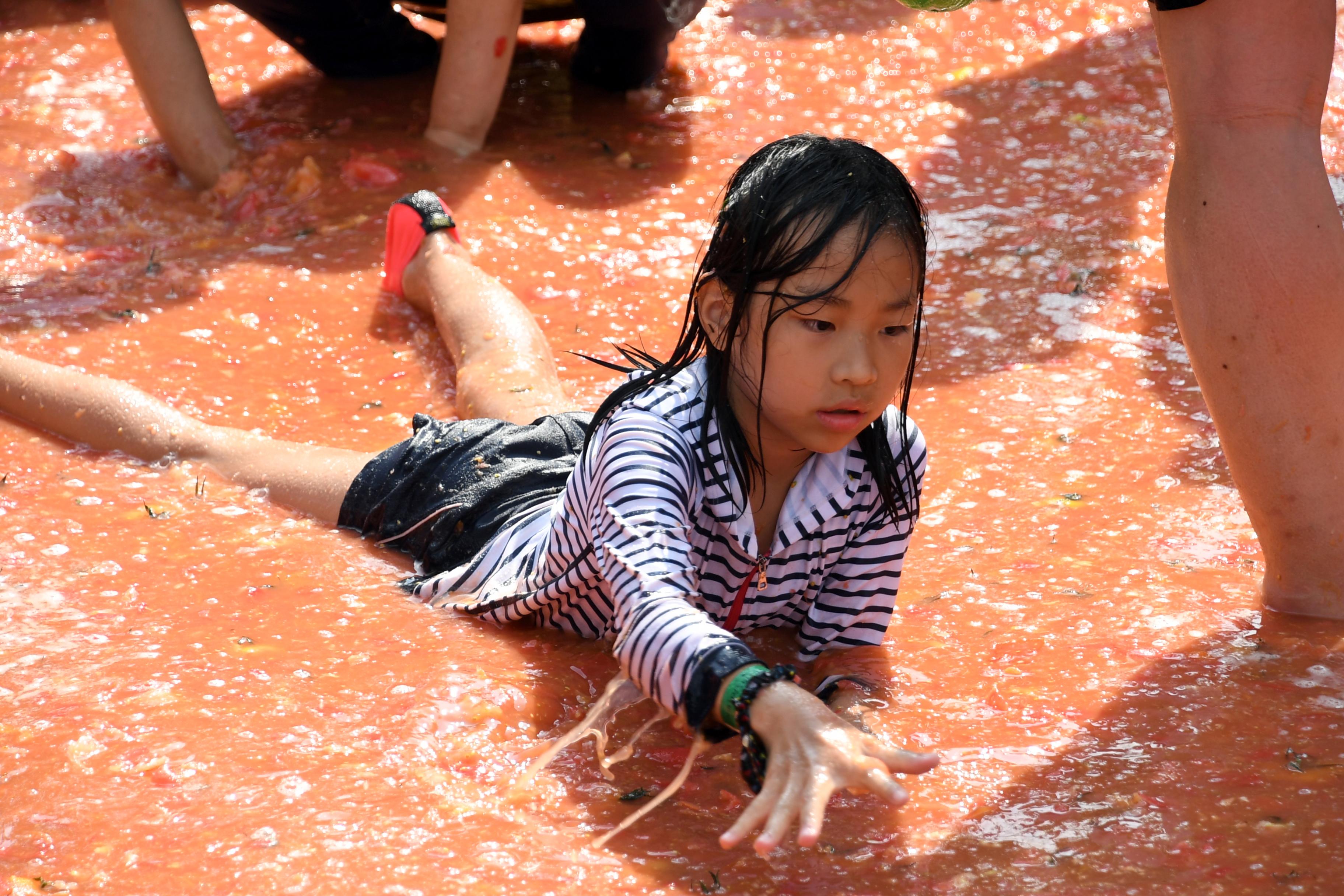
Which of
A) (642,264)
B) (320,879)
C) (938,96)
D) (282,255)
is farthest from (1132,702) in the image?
(938,96)

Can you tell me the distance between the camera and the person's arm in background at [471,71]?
3887 mm

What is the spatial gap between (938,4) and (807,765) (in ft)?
3.91

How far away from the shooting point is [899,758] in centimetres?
124

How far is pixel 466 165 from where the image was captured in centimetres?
390

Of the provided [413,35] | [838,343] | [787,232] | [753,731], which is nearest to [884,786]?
[753,731]

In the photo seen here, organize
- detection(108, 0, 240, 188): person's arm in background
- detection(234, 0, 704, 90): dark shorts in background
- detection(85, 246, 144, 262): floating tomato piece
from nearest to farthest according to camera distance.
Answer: detection(85, 246, 144, 262): floating tomato piece → detection(108, 0, 240, 188): person's arm in background → detection(234, 0, 704, 90): dark shorts in background

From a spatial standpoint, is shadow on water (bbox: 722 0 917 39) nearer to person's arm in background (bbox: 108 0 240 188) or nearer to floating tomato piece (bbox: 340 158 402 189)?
floating tomato piece (bbox: 340 158 402 189)

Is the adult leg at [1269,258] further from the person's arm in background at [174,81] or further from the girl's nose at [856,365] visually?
the person's arm in background at [174,81]

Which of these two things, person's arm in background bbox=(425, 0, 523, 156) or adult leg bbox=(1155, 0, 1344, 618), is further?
person's arm in background bbox=(425, 0, 523, 156)

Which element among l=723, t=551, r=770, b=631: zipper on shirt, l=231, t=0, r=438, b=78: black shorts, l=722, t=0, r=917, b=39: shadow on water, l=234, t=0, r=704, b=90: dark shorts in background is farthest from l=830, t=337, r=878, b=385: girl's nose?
l=722, t=0, r=917, b=39: shadow on water

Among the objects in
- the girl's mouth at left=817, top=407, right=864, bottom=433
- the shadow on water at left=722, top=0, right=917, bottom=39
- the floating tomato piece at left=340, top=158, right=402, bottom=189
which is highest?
the shadow on water at left=722, top=0, right=917, bottom=39

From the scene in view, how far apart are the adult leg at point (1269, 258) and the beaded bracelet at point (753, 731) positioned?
Result: 2.80 ft

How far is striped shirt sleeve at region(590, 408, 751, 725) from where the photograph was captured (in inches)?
55.7

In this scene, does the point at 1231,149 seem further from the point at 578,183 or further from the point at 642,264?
the point at 578,183
